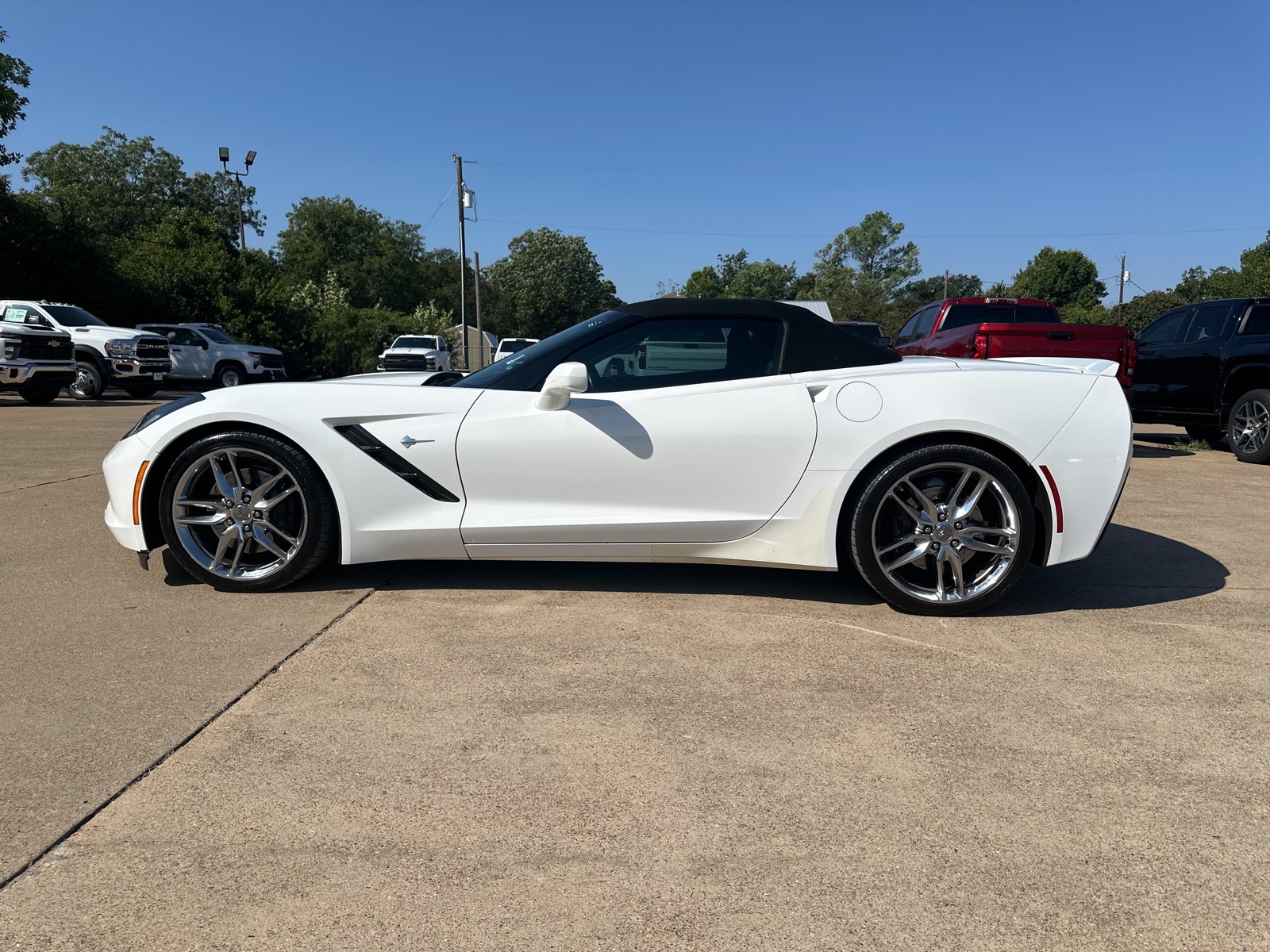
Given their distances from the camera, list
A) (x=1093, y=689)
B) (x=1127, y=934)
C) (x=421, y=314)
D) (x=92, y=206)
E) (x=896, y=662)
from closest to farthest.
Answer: (x=1127, y=934), (x=1093, y=689), (x=896, y=662), (x=421, y=314), (x=92, y=206)

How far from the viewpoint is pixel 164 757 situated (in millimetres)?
2477

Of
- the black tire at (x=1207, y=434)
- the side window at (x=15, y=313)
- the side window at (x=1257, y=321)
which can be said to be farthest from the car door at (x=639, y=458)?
the side window at (x=15, y=313)

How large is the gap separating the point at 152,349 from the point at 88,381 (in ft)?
4.85

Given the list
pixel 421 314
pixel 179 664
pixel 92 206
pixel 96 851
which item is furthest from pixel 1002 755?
pixel 92 206

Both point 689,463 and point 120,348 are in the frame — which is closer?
point 689,463

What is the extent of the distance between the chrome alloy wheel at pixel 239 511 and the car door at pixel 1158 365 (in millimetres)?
10485

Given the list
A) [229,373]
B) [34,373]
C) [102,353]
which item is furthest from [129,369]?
[229,373]

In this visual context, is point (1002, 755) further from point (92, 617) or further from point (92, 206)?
point (92, 206)

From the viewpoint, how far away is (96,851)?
6.64 feet

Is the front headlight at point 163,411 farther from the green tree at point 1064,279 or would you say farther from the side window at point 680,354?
the green tree at point 1064,279

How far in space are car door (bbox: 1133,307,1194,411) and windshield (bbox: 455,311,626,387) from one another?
30.6ft

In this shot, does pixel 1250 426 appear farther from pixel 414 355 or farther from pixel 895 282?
pixel 895 282

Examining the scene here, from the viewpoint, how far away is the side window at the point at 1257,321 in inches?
396

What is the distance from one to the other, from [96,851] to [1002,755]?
232cm
